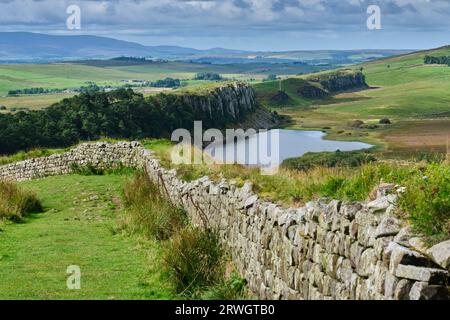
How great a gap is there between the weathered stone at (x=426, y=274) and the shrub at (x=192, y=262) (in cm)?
527

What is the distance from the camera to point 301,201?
33.6 feet

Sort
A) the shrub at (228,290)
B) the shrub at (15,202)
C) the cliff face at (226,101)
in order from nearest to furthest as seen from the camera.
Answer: the shrub at (228,290) < the shrub at (15,202) < the cliff face at (226,101)

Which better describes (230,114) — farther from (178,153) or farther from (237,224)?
(237,224)

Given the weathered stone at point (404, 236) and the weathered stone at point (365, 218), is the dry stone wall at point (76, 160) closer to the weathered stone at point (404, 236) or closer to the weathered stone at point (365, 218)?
the weathered stone at point (365, 218)

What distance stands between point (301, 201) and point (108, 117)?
6406cm

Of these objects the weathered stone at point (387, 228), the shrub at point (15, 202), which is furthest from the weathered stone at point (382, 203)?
the shrub at point (15, 202)

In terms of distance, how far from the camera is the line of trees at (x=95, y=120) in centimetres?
6406

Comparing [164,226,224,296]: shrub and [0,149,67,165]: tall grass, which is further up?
[164,226,224,296]: shrub

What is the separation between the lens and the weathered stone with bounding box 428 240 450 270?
5.97m

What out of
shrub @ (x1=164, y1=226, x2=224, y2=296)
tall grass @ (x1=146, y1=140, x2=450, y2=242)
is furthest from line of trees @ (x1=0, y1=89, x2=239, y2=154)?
shrub @ (x1=164, y1=226, x2=224, y2=296)

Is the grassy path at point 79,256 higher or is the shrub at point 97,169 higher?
the grassy path at point 79,256

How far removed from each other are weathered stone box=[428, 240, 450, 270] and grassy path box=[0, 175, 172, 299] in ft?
18.1

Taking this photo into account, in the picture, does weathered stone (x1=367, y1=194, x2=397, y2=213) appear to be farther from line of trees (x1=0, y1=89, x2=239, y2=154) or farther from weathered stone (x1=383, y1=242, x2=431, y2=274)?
line of trees (x1=0, y1=89, x2=239, y2=154)
